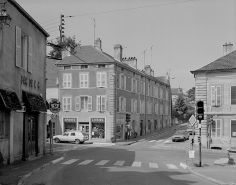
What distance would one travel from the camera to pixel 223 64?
36.1 meters

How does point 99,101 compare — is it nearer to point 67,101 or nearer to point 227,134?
point 67,101

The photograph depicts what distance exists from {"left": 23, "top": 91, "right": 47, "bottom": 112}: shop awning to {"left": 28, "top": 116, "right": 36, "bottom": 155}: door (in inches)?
28.9

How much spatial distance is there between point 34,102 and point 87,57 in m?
27.1

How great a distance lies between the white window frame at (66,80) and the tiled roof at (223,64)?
17523mm

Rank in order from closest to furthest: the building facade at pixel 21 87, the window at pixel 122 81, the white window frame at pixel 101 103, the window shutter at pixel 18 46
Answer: the building facade at pixel 21 87, the window shutter at pixel 18 46, the white window frame at pixel 101 103, the window at pixel 122 81

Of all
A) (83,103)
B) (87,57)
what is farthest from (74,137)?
(87,57)

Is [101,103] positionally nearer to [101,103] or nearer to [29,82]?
[101,103]

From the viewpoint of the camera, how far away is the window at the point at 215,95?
35375 millimetres

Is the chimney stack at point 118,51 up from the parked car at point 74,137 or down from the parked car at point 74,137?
up

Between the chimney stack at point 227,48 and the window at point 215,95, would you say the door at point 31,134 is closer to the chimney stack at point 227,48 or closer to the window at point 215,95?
the window at point 215,95

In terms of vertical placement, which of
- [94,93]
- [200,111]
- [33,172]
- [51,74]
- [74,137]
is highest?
[51,74]

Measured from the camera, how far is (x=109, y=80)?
4503 centimetres

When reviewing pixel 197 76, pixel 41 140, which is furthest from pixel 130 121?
pixel 41 140

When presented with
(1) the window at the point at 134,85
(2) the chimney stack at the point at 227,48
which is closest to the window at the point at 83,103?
(1) the window at the point at 134,85
